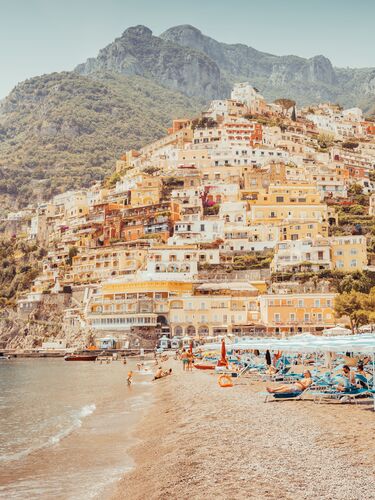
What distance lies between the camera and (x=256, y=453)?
11844mm

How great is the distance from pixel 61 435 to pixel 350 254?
57.5 m

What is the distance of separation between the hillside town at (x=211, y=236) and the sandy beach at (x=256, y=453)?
4677cm

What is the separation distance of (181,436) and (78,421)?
274 inches

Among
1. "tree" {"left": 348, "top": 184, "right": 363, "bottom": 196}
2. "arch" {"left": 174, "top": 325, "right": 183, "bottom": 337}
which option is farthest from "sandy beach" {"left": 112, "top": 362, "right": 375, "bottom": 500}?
"tree" {"left": 348, "top": 184, "right": 363, "bottom": 196}

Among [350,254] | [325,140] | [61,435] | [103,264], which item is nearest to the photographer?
[61,435]

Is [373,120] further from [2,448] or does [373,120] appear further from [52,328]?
[2,448]

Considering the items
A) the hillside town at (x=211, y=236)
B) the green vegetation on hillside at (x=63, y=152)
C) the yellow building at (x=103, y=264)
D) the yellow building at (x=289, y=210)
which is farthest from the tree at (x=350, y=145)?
the green vegetation on hillside at (x=63, y=152)

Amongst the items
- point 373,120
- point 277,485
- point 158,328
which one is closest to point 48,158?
point 373,120

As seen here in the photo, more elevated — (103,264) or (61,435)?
(103,264)

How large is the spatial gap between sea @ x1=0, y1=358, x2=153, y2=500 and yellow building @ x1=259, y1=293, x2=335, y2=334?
101 ft

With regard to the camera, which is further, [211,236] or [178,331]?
[211,236]

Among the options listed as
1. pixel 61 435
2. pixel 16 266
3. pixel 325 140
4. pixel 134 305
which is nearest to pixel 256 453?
pixel 61 435

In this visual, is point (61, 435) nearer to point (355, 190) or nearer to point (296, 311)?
point (296, 311)

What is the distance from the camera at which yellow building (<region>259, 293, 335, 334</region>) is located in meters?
64.5
